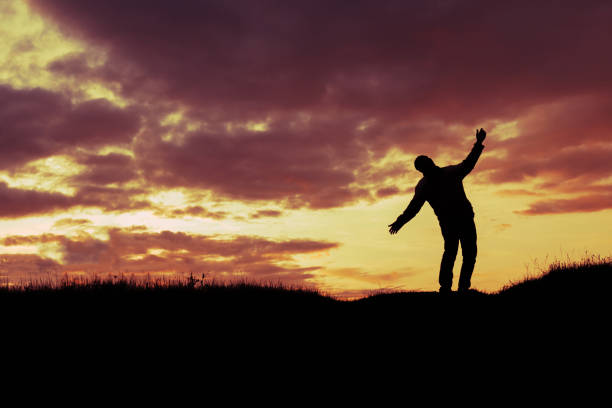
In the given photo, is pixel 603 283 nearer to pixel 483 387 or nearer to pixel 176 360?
pixel 483 387

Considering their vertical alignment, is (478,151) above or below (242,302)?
above

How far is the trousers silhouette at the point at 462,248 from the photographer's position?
13.2 m

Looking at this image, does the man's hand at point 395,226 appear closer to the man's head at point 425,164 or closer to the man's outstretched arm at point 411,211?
the man's outstretched arm at point 411,211

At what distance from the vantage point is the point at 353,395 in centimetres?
834

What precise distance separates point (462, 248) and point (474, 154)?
2427 millimetres

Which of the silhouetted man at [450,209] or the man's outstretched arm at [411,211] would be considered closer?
the silhouetted man at [450,209]

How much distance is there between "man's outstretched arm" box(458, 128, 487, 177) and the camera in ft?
42.3

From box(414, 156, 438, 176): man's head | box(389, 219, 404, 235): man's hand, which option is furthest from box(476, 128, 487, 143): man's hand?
box(389, 219, 404, 235): man's hand

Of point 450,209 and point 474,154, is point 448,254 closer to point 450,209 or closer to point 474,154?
point 450,209

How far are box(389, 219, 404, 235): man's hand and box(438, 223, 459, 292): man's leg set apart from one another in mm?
1062

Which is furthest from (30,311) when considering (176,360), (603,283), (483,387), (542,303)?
(603,283)

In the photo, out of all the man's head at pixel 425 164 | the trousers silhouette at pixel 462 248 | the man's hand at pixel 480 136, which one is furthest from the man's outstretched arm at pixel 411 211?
the man's hand at pixel 480 136

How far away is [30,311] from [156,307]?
2698mm

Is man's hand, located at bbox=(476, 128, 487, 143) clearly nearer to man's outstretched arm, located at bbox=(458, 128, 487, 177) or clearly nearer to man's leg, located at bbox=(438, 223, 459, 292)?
man's outstretched arm, located at bbox=(458, 128, 487, 177)
